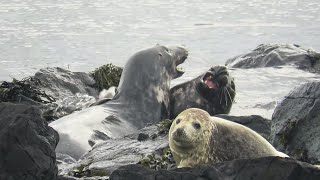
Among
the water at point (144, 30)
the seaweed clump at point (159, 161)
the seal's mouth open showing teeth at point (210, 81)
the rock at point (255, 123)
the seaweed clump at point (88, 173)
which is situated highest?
the seaweed clump at point (88, 173)

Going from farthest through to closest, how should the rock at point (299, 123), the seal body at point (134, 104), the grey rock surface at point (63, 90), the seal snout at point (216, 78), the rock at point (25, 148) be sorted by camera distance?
the grey rock surface at point (63, 90) → the seal snout at point (216, 78) → the seal body at point (134, 104) → the rock at point (299, 123) → the rock at point (25, 148)

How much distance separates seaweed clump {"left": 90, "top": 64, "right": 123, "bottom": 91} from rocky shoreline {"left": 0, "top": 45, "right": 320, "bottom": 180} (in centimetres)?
3

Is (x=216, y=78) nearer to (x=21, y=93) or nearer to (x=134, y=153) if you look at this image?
(x=21, y=93)

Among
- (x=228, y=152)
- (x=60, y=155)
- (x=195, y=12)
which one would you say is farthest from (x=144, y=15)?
(x=228, y=152)

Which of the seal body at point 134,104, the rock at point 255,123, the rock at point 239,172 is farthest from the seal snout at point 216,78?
the rock at point 239,172

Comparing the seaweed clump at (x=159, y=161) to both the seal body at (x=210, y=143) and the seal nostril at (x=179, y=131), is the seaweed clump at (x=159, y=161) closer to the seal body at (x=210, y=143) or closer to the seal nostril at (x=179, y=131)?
the seal body at (x=210, y=143)

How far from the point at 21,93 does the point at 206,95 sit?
2295mm

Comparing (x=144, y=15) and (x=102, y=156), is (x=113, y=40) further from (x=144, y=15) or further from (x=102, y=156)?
(x=102, y=156)

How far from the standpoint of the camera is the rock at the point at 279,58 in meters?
15.2

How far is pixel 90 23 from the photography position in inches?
983

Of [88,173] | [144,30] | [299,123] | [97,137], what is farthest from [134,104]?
[144,30]

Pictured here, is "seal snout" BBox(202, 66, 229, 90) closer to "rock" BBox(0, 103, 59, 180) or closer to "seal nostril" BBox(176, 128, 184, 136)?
"seal nostril" BBox(176, 128, 184, 136)

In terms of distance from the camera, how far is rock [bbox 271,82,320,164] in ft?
23.7

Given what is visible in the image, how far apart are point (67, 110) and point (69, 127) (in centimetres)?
156
